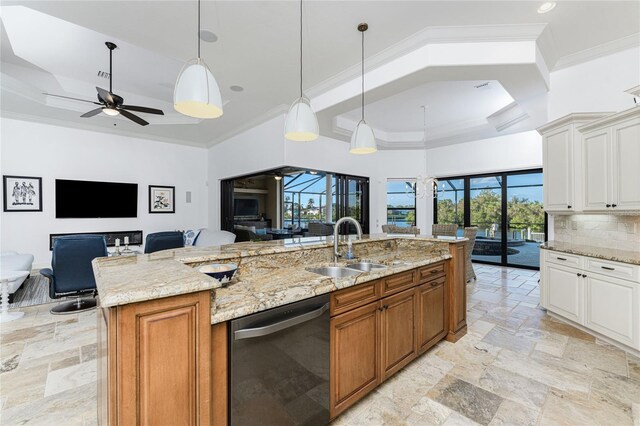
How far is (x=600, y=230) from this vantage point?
339 centimetres

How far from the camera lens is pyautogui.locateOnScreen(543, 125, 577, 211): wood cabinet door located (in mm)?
3357

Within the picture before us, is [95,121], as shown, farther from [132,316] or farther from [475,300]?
[475,300]

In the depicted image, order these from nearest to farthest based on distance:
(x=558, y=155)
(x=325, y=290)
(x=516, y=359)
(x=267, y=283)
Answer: (x=325, y=290) < (x=267, y=283) < (x=516, y=359) < (x=558, y=155)

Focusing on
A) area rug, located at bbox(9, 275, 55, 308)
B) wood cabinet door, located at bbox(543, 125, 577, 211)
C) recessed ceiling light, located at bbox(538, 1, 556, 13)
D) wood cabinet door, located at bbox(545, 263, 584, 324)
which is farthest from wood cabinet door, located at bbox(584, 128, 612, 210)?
area rug, located at bbox(9, 275, 55, 308)

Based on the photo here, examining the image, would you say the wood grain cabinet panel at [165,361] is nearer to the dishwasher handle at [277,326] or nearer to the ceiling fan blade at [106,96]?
the dishwasher handle at [277,326]

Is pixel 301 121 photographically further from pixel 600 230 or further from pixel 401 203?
pixel 401 203

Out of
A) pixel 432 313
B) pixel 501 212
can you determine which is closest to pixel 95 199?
pixel 432 313

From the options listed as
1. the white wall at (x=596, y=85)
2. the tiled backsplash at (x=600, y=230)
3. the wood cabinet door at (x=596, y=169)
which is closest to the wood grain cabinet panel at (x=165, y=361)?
the wood cabinet door at (x=596, y=169)

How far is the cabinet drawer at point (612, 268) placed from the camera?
2570mm

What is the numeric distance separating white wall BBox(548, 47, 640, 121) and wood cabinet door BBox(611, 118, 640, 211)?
713 millimetres

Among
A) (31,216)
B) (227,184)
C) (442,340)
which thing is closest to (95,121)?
(31,216)

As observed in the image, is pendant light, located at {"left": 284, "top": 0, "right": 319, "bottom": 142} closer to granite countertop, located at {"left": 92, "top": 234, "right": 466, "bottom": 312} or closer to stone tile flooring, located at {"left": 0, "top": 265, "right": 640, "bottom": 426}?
granite countertop, located at {"left": 92, "top": 234, "right": 466, "bottom": 312}

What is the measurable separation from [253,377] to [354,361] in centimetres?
77

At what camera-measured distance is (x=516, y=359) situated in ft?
8.37
